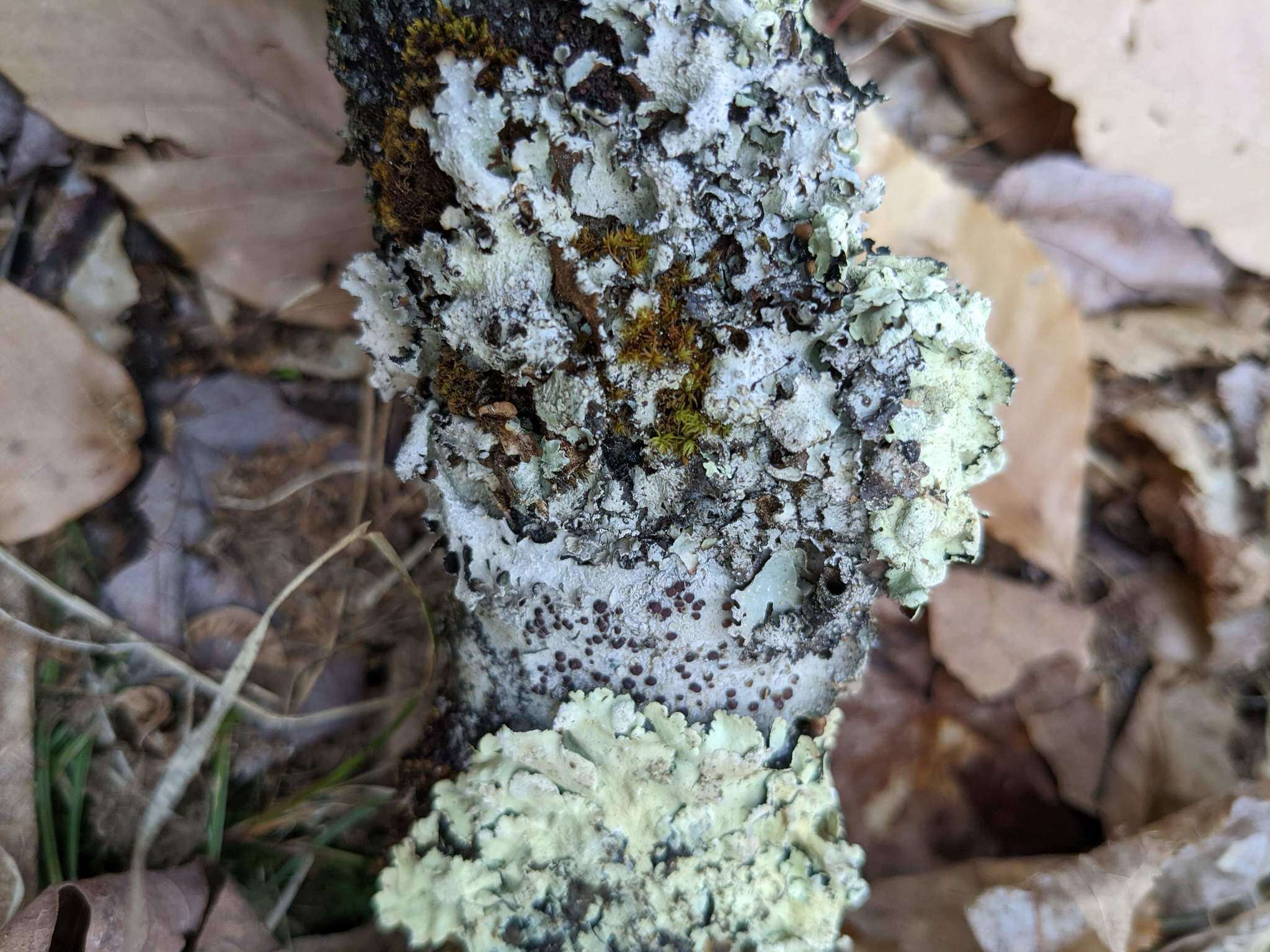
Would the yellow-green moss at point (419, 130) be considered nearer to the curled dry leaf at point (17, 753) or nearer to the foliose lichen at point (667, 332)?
the foliose lichen at point (667, 332)

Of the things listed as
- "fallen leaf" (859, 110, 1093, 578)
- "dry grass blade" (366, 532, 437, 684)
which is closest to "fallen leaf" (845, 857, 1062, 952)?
"fallen leaf" (859, 110, 1093, 578)

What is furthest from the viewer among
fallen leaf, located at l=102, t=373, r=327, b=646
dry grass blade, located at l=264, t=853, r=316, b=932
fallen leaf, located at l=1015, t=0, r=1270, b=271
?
fallen leaf, located at l=1015, t=0, r=1270, b=271

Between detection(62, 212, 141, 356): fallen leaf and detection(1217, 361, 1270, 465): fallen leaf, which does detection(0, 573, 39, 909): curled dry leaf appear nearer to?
detection(62, 212, 141, 356): fallen leaf

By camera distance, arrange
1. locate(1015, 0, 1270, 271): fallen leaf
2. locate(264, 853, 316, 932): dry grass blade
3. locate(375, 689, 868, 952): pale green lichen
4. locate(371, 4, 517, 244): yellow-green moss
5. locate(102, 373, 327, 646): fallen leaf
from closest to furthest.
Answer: locate(371, 4, 517, 244): yellow-green moss < locate(375, 689, 868, 952): pale green lichen < locate(264, 853, 316, 932): dry grass blade < locate(102, 373, 327, 646): fallen leaf < locate(1015, 0, 1270, 271): fallen leaf

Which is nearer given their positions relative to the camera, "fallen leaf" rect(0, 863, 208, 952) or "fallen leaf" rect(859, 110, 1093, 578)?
"fallen leaf" rect(0, 863, 208, 952)

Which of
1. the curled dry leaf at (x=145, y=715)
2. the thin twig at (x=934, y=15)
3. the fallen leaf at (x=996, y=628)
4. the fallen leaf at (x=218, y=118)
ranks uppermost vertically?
the thin twig at (x=934, y=15)

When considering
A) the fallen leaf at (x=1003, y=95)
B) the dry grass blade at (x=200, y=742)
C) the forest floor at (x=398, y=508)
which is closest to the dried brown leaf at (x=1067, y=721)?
the forest floor at (x=398, y=508)

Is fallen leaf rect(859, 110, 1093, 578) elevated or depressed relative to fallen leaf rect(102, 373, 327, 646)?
elevated
